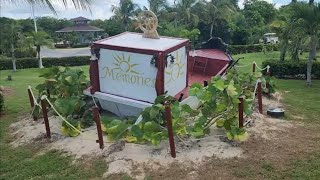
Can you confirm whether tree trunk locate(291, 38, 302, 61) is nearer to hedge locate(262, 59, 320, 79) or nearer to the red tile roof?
hedge locate(262, 59, 320, 79)

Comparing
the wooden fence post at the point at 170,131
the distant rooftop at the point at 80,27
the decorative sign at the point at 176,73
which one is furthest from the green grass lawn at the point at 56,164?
the distant rooftop at the point at 80,27

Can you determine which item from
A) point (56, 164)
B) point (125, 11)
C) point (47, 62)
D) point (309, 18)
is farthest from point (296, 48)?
point (125, 11)

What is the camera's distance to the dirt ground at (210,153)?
18.1 ft

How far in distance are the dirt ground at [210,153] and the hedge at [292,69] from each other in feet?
27.1

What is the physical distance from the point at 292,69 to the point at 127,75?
9.67 m

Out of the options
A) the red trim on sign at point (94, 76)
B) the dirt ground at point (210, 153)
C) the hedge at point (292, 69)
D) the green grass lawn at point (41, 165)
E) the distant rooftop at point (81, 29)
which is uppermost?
the distant rooftop at point (81, 29)

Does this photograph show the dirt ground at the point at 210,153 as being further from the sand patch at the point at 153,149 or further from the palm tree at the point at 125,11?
the palm tree at the point at 125,11

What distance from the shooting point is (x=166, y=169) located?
561 centimetres

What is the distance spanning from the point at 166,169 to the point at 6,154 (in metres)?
3.18

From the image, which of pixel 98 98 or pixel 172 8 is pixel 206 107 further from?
pixel 172 8

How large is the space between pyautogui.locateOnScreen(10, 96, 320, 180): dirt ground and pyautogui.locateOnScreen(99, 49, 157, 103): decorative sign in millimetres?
1121

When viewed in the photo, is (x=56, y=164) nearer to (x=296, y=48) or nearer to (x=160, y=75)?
(x=160, y=75)

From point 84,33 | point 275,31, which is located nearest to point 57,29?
point 84,33

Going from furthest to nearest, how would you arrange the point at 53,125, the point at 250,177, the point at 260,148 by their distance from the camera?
the point at 53,125
the point at 260,148
the point at 250,177
